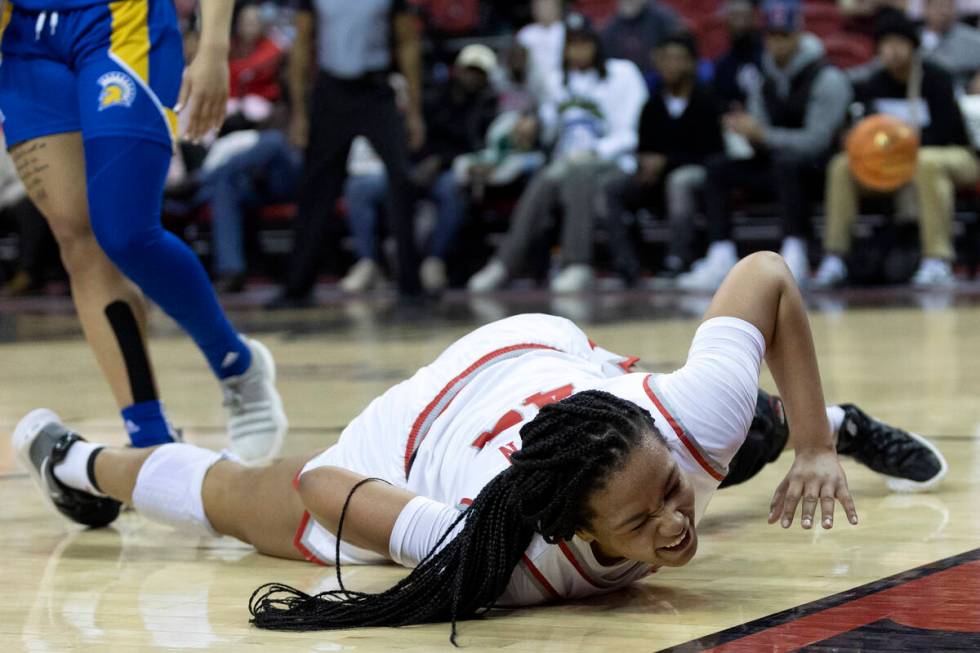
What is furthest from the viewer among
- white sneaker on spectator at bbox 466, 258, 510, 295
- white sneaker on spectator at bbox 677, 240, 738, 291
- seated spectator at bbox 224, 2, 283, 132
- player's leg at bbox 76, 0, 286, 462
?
seated spectator at bbox 224, 2, 283, 132

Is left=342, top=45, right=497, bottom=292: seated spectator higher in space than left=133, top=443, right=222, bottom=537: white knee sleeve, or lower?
lower

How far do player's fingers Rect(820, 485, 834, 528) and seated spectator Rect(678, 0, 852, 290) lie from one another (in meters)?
6.93

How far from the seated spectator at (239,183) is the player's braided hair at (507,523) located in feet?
27.2

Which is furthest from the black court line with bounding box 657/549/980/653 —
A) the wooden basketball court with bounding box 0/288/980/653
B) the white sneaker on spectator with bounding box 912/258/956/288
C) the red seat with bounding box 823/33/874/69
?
the red seat with bounding box 823/33/874/69

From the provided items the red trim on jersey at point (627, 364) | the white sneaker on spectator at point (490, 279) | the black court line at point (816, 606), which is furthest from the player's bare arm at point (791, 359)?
the white sneaker on spectator at point (490, 279)

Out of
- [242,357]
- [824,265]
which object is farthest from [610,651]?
[824,265]

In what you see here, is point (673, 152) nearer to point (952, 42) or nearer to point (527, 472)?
point (952, 42)

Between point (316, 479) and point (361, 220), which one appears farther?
point (361, 220)

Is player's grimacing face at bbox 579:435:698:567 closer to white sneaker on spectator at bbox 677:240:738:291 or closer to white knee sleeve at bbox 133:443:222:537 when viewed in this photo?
white knee sleeve at bbox 133:443:222:537

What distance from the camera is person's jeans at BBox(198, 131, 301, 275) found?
10352mm

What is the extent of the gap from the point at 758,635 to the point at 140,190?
5.74ft

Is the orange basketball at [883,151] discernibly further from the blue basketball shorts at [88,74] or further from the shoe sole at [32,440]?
the shoe sole at [32,440]

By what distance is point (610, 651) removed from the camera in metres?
2.01

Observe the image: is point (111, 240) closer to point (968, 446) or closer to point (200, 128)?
point (200, 128)
